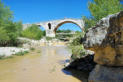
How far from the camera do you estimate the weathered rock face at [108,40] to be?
249 centimetres

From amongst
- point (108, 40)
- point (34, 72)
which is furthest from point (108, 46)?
point (34, 72)

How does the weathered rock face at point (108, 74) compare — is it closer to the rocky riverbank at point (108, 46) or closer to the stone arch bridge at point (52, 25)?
the rocky riverbank at point (108, 46)

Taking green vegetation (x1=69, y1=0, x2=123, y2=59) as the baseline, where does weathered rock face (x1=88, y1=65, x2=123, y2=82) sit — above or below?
below

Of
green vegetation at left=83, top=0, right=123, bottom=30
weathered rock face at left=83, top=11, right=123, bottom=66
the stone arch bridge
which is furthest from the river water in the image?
the stone arch bridge

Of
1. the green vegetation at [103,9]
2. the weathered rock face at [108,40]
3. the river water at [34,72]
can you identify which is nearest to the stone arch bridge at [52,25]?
the green vegetation at [103,9]

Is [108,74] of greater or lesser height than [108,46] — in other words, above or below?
below

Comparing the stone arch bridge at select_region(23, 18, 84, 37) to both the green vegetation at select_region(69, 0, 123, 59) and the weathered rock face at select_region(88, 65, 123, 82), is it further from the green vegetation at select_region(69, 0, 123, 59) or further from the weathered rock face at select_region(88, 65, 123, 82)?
the weathered rock face at select_region(88, 65, 123, 82)

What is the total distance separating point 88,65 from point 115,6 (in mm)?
3334

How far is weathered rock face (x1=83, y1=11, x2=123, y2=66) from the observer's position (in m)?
2.49

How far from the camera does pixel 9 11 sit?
629 inches

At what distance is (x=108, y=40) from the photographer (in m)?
2.79

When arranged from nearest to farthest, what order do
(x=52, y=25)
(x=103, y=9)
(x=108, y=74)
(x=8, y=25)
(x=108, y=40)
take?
1. (x=108, y=40)
2. (x=108, y=74)
3. (x=103, y=9)
4. (x=8, y=25)
5. (x=52, y=25)

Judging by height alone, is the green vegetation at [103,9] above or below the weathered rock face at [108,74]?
above

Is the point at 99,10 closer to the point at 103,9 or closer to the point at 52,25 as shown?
the point at 103,9
